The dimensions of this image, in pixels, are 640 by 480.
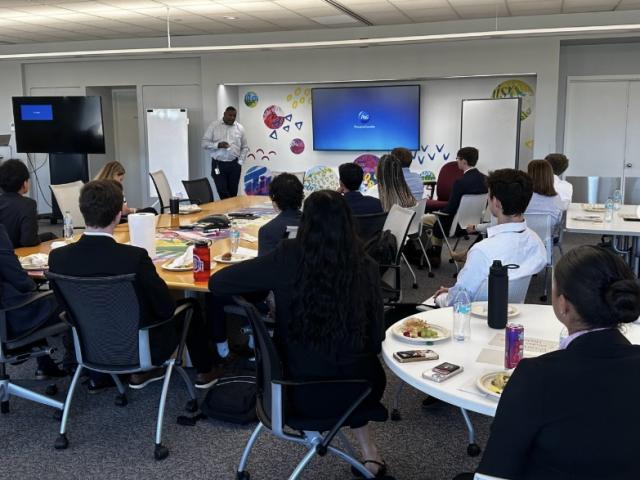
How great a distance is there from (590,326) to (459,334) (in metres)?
0.90

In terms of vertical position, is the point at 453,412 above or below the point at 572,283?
below

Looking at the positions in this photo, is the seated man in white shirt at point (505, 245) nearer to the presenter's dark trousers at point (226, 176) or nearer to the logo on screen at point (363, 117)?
the logo on screen at point (363, 117)

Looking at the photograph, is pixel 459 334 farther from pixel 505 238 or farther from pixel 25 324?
pixel 25 324

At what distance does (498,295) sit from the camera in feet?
7.90

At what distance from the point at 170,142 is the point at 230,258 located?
6564 millimetres

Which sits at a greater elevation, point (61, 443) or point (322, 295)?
point (322, 295)

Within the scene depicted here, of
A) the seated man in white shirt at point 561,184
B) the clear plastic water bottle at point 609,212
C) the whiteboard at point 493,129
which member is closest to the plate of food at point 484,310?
the clear plastic water bottle at point 609,212

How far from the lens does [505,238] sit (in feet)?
9.73

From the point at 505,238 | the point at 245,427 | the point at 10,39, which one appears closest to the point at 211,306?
the point at 245,427

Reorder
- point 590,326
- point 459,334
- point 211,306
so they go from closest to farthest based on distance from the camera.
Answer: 1. point 590,326
2. point 459,334
3. point 211,306

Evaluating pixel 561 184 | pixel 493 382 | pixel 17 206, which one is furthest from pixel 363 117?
pixel 493 382

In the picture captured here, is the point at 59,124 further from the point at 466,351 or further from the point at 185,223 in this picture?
the point at 466,351

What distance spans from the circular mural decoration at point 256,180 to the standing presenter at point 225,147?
Result: 0.79 m

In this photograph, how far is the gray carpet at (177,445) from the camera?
9.16 ft
